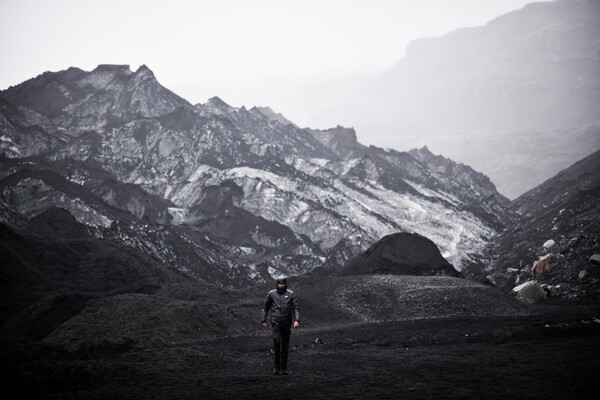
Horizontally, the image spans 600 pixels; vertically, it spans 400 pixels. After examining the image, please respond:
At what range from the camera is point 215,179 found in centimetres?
9300

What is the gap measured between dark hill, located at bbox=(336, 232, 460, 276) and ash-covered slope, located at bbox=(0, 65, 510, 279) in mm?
21260

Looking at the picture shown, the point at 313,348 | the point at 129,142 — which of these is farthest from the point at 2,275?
the point at 129,142

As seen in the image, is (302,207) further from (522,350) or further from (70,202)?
(522,350)

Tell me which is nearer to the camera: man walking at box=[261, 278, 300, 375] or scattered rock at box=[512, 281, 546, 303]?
man walking at box=[261, 278, 300, 375]

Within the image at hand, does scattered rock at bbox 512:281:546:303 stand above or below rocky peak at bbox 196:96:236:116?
below

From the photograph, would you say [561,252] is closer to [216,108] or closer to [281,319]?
[281,319]

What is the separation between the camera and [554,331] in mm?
16188

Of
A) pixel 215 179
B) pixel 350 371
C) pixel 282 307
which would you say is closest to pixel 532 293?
pixel 350 371

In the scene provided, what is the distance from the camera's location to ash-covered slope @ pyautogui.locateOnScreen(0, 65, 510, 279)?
74625 mm

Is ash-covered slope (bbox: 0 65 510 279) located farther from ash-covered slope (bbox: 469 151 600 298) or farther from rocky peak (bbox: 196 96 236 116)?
ash-covered slope (bbox: 469 151 600 298)

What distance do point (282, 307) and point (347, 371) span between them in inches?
85.2

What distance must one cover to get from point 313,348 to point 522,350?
296 inches

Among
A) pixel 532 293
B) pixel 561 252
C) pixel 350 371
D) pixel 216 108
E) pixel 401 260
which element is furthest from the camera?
pixel 216 108

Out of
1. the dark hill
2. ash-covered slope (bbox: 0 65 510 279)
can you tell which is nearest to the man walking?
the dark hill
